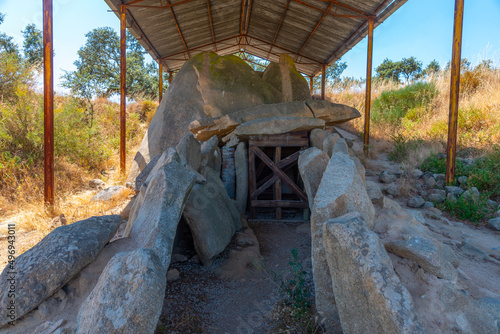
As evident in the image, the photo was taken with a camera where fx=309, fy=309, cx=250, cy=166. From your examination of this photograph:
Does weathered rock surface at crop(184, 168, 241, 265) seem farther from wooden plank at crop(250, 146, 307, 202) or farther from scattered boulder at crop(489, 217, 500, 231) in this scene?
scattered boulder at crop(489, 217, 500, 231)

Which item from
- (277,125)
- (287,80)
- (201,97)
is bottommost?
(277,125)

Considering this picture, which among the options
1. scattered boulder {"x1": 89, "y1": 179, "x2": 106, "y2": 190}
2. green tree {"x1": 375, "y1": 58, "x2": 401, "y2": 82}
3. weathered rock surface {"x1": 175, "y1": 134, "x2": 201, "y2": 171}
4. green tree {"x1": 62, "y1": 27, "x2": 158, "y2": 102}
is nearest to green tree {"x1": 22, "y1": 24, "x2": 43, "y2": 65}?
green tree {"x1": 62, "y1": 27, "x2": 158, "y2": 102}

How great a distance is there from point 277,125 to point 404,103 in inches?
344

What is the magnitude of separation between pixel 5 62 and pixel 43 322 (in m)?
8.95

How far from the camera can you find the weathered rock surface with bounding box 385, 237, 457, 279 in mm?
2111

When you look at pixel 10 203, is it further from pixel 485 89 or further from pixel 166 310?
pixel 485 89

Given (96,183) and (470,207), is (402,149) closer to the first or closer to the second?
(470,207)

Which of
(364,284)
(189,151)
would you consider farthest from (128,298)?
(189,151)

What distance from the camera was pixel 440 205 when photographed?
5359 millimetres

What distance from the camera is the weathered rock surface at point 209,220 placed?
3412 mm

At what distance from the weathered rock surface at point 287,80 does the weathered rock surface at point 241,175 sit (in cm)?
260

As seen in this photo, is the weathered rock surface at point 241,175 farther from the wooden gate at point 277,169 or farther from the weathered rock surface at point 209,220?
the weathered rock surface at point 209,220

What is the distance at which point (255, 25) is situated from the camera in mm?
11258

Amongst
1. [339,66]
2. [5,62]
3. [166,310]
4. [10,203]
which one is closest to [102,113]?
[5,62]
